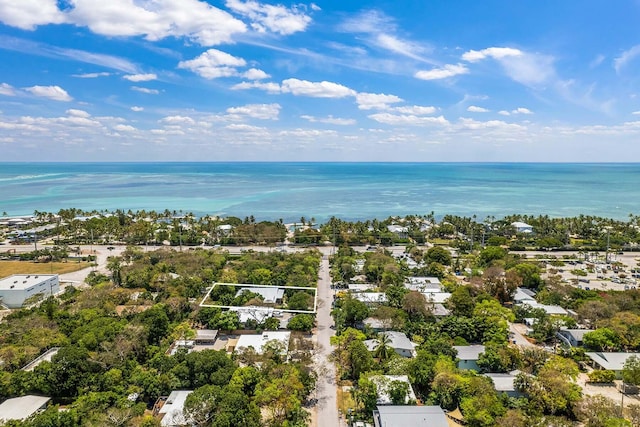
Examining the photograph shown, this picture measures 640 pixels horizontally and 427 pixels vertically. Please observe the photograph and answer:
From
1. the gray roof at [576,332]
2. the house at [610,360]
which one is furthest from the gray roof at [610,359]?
the gray roof at [576,332]

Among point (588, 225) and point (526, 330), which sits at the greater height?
point (588, 225)

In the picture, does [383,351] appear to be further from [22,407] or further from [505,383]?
[22,407]

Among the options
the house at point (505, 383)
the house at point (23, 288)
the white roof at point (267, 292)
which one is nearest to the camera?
the house at point (505, 383)

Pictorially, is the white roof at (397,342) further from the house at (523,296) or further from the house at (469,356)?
the house at (523,296)

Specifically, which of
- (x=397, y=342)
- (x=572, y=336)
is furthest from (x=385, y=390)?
(x=572, y=336)

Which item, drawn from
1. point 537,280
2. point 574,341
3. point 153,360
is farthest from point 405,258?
point 153,360

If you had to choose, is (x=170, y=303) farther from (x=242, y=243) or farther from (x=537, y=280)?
(x=537, y=280)
